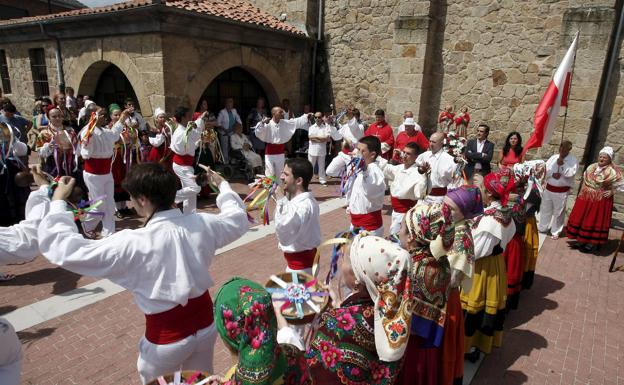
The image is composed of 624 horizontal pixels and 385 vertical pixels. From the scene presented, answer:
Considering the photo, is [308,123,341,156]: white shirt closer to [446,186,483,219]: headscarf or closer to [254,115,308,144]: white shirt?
[254,115,308,144]: white shirt

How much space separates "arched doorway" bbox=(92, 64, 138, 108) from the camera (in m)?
10.7

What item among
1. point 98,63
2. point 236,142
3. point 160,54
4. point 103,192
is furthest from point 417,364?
point 98,63

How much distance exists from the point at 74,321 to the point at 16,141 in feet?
11.3

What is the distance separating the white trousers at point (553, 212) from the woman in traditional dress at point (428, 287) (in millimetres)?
5967

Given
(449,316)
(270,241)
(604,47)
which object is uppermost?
(604,47)

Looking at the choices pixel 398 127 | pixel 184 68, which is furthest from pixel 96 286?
pixel 398 127

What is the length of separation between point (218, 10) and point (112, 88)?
13.0 feet

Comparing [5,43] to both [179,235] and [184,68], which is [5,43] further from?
[179,235]

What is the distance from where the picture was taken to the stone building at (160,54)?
334 inches

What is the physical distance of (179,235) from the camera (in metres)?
2.12

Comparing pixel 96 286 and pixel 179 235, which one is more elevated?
pixel 179 235

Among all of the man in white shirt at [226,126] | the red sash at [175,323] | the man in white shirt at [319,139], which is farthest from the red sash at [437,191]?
the man in white shirt at [226,126]

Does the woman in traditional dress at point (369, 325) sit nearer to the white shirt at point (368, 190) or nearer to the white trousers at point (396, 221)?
the white shirt at point (368, 190)

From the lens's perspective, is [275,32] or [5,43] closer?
[275,32]
